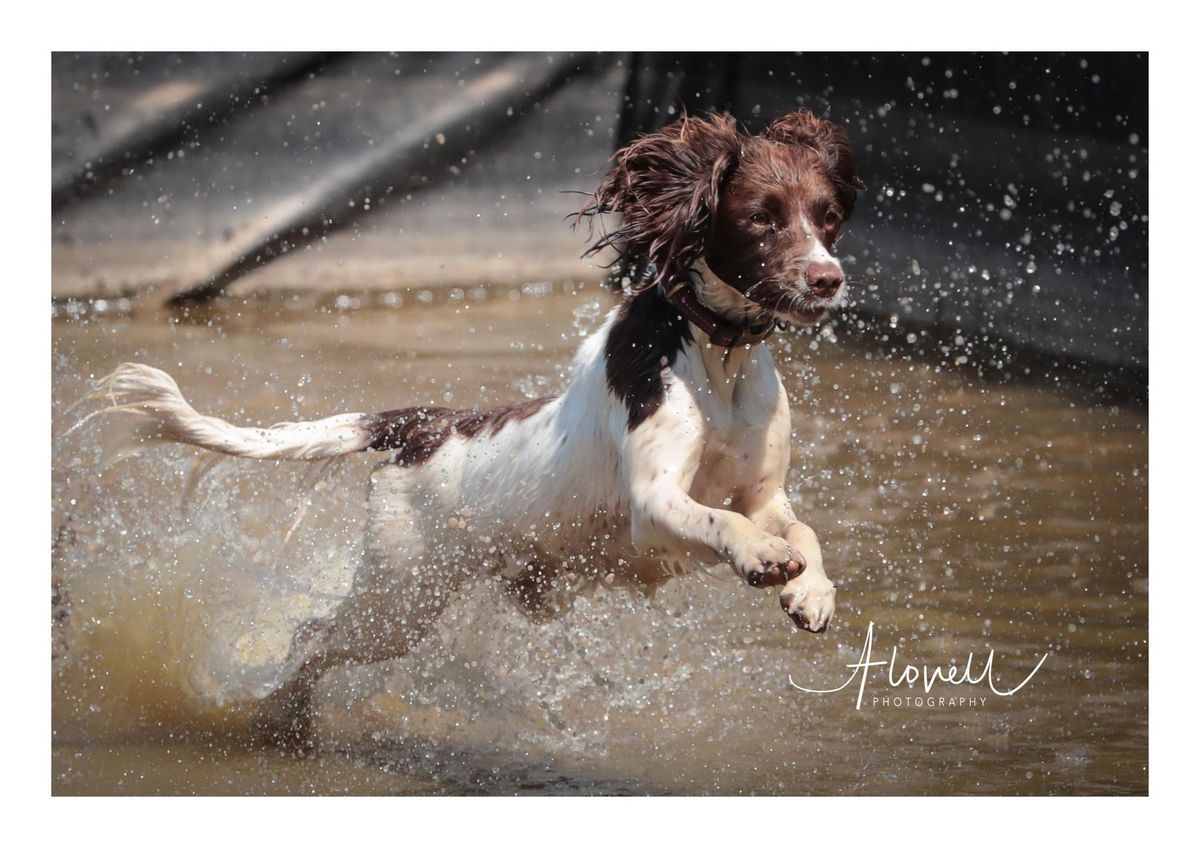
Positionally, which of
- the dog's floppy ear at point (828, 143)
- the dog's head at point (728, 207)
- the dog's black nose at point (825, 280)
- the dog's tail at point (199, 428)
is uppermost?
the dog's floppy ear at point (828, 143)

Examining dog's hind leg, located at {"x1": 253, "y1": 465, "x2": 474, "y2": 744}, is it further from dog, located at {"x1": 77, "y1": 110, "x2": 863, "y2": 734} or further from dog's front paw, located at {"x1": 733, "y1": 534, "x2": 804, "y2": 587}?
dog's front paw, located at {"x1": 733, "y1": 534, "x2": 804, "y2": 587}

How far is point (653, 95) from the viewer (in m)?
4.25

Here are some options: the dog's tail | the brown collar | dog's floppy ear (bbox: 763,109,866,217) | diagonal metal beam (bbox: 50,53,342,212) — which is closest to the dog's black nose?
the brown collar

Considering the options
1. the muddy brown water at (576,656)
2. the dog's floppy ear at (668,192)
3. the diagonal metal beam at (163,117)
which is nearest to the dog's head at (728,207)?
the dog's floppy ear at (668,192)

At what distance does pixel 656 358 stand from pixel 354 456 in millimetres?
1026

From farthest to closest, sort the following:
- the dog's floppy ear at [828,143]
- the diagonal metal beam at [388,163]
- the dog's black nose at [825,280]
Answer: the diagonal metal beam at [388,163] → the dog's floppy ear at [828,143] → the dog's black nose at [825,280]

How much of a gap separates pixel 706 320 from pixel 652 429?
25cm

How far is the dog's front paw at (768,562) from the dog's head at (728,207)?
1.58 ft

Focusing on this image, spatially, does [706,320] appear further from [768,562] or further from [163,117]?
[163,117]

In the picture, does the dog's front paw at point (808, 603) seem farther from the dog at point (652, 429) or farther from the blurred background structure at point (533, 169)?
the blurred background structure at point (533, 169)

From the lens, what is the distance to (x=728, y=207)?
9.95 ft

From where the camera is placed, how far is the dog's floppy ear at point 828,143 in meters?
3.15

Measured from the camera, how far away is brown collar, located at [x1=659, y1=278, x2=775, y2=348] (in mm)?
3043

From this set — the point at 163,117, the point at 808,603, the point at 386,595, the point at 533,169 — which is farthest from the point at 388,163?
the point at 808,603
